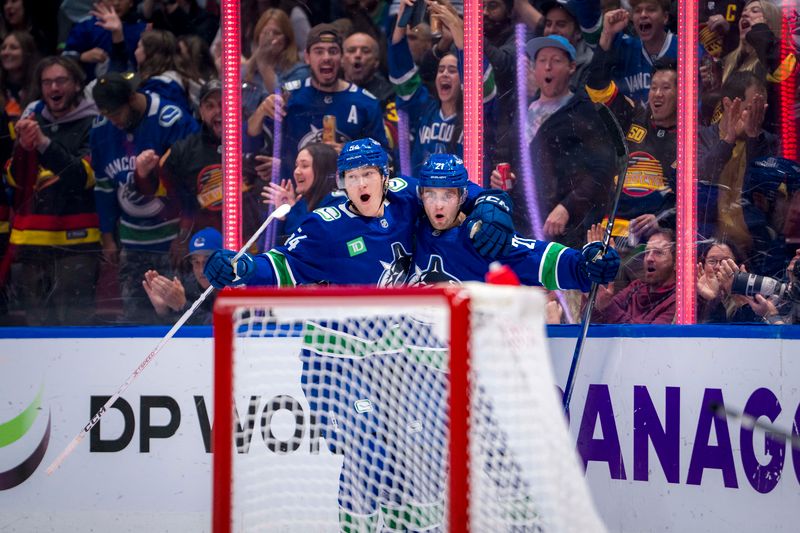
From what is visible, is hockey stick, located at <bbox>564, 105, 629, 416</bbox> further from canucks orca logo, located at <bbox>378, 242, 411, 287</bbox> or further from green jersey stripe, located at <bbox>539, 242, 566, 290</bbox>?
canucks orca logo, located at <bbox>378, 242, 411, 287</bbox>

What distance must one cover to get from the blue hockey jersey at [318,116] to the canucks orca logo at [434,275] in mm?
878

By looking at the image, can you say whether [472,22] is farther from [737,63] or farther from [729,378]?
[729,378]

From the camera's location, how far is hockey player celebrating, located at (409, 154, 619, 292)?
3576mm

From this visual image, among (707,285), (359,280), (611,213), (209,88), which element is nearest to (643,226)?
(611,213)

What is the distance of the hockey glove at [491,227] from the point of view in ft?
11.4

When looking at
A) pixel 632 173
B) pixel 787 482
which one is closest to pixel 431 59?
pixel 632 173

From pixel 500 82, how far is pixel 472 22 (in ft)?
0.83

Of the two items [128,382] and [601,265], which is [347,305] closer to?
[601,265]

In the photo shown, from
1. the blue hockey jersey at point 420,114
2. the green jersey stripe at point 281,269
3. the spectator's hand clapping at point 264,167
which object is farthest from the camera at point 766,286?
the spectator's hand clapping at point 264,167

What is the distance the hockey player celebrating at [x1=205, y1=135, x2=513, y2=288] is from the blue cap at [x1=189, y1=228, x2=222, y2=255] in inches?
28.8

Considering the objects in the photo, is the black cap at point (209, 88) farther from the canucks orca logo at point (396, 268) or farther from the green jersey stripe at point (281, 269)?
the canucks orca logo at point (396, 268)

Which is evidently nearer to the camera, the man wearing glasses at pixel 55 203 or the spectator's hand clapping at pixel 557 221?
the spectator's hand clapping at pixel 557 221

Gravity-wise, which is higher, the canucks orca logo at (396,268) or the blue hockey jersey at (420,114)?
the blue hockey jersey at (420,114)

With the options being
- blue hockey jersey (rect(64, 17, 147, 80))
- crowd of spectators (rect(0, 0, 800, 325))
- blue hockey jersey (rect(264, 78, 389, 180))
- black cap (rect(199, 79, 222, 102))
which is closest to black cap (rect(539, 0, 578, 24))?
crowd of spectators (rect(0, 0, 800, 325))
